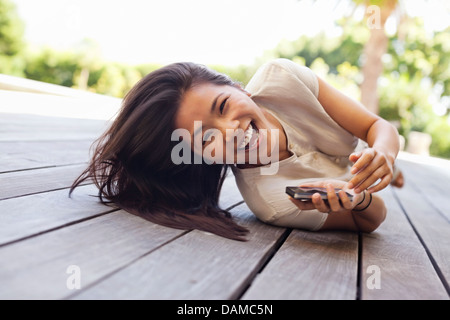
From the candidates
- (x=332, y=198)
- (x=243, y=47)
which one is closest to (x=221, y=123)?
(x=332, y=198)

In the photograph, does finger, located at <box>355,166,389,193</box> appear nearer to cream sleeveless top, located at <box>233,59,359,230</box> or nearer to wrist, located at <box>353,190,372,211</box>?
wrist, located at <box>353,190,372,211</box>

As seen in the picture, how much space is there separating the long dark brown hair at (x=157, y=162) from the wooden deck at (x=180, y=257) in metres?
0.11

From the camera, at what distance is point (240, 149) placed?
1707 millimetres

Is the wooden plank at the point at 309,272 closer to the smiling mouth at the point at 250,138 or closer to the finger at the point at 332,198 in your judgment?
the finger at the point at 332,198

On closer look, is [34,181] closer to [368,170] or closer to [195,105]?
[195,105]

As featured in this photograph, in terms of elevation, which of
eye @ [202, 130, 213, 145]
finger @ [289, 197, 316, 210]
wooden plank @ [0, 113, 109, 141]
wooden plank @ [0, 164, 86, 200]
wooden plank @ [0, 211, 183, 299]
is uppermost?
eye @ [202, 130, 213, 145]

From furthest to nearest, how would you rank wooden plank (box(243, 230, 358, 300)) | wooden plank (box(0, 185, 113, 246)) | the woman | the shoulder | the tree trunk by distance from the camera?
the tree trunk, the shoulder, the woman, wooden plank (box(0, 185, 113, 246)), wooden plank (box(243, 230, 358, 300))

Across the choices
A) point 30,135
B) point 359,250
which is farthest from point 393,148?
point 30,135

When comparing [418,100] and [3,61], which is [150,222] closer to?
[418,100]

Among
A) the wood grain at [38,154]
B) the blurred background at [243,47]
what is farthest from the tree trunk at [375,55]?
the wood grain at [38,154]

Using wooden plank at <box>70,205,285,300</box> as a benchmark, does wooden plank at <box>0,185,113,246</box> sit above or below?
below

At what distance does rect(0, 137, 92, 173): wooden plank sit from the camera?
2182 millimetres

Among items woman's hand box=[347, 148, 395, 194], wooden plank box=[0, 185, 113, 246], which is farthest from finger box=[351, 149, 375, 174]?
wooden plank box=[0, 185, 113, 246]

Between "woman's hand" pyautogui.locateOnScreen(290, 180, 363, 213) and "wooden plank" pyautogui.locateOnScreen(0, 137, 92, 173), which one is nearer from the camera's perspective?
"woman's hand" pyautogui.locateOnScreen(290, 180, 363, 213)
